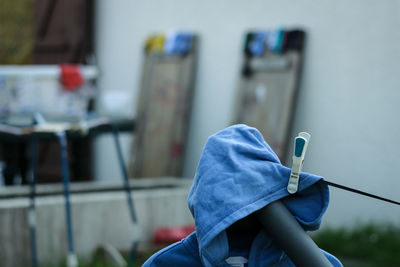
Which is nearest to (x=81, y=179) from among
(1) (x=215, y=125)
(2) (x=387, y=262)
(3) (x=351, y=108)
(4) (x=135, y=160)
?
(4) (x=135, y=160)

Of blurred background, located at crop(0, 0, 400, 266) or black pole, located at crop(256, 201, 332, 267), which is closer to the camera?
black pole, located at crop(256, 201, 332, 267)

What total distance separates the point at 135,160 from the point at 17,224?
102 inches

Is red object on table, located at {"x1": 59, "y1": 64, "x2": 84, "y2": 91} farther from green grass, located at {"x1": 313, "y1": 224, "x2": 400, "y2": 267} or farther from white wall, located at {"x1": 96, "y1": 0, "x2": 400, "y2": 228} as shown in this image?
green grass, located at {"x1": 313, "y1": 224, "x2": 400, "y2": 267}

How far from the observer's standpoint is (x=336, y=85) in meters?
4.54

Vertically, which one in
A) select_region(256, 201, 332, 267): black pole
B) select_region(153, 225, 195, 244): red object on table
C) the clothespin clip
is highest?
the clothespin clip

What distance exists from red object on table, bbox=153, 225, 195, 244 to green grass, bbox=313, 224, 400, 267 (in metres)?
0.79

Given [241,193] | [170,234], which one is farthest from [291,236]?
[170,234]

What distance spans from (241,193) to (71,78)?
4.46 metres

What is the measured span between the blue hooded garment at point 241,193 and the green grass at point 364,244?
260cm

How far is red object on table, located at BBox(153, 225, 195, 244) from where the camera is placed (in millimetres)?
4215

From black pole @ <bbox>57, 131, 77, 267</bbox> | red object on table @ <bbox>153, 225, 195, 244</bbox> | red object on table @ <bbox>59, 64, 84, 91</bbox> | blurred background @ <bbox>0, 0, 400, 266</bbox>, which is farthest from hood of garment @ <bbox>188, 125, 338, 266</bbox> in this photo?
red object on table @ <bbox>59, 64, 84, 91</bbox>

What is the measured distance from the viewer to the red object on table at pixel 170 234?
Result: 13.8 feet

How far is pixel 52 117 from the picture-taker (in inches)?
173

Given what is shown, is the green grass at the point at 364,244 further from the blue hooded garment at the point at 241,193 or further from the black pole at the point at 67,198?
the blue hooded garment at the point at 241,193
